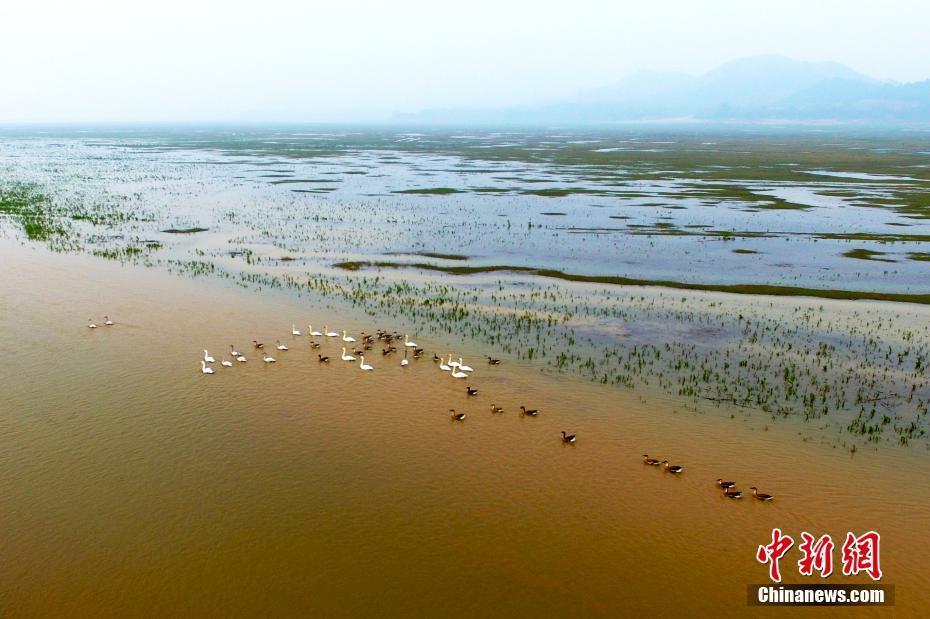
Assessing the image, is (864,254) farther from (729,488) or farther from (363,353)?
(363,353)

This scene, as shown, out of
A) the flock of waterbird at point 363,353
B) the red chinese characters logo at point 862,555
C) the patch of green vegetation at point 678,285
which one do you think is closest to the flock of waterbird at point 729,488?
the red chinese characters logo at point 862,555

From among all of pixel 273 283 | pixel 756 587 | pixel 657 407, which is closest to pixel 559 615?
pixel 756 587

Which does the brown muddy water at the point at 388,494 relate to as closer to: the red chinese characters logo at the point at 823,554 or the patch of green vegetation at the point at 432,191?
the red chinese characters logo at the point at 823,554

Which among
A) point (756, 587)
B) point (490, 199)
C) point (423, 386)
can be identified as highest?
point (490, 199)

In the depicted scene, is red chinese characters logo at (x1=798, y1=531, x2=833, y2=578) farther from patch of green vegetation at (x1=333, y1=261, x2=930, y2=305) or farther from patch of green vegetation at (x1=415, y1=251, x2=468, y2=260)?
patch of green vegetation at (x1=415, y1=251, x2=468, y2=260)

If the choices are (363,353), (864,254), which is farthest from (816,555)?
(864,254)

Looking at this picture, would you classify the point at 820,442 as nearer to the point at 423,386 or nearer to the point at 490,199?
the point at 423,386
